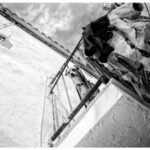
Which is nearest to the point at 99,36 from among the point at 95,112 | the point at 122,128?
the point at 95,112

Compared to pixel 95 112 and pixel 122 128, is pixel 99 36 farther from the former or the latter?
pixel 122 128

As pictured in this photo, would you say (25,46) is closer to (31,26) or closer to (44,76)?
(31,26)

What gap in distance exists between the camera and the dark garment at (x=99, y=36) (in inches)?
108

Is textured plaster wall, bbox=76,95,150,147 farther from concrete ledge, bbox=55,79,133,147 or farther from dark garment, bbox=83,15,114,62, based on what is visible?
dark garment, bbox=83,15,114,62

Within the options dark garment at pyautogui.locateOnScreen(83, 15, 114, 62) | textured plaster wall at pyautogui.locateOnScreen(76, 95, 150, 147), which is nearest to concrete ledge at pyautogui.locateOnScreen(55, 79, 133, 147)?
textured plaster wall at pyautogui.locateOnScreen(76, 95, 150, 147)

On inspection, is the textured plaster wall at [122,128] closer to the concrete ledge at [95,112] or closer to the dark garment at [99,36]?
the concrete ledge at [95,112]

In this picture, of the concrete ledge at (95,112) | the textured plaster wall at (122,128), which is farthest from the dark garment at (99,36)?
the textured plaster wall at (122,128)

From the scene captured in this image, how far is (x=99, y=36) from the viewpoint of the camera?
2742 mm

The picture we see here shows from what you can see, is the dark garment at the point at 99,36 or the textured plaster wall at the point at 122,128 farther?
the textured plaster wall at the point at 122,128

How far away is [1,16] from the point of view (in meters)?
8.87

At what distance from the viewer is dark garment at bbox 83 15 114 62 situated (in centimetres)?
274

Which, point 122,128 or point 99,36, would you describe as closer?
point 99,36

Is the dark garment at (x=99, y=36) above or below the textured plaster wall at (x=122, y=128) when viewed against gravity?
above

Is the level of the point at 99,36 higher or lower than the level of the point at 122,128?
higher
